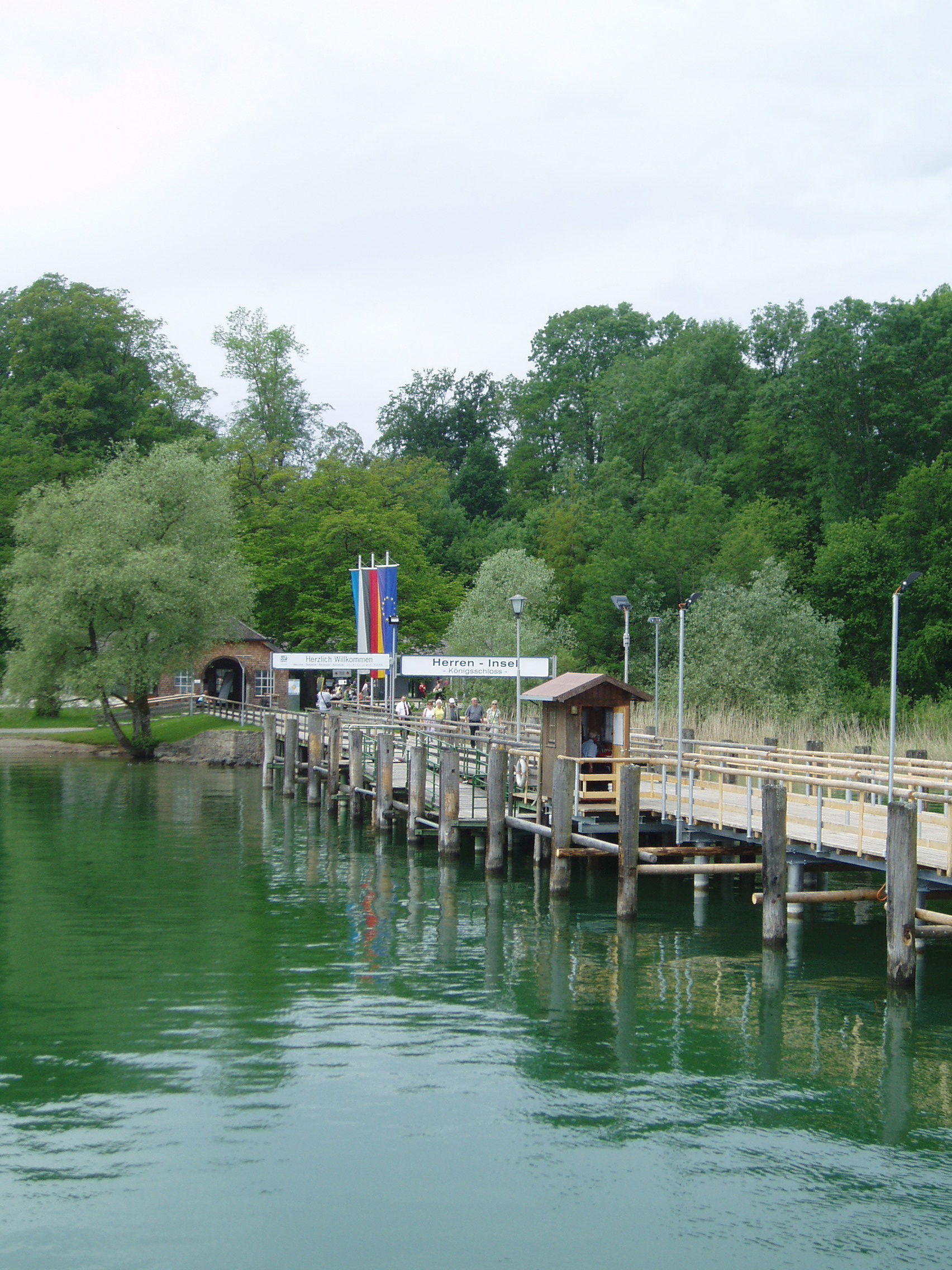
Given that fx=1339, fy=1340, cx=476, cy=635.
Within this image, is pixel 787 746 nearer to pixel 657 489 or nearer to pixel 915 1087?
pixel 915 1087

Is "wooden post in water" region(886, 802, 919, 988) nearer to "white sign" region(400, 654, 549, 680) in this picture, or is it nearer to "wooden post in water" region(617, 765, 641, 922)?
"wooden post in water" region(617, 765, 641, 922)

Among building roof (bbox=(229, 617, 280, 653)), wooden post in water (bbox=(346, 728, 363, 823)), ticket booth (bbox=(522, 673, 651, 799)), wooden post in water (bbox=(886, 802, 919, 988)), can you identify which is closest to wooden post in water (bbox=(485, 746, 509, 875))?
ticket booth (bbox=(522, 673, 651, 799))

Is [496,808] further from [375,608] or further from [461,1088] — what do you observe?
[375,608]

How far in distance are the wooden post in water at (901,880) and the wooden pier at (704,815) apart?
2 centimetres

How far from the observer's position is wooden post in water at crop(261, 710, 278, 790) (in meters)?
42.7

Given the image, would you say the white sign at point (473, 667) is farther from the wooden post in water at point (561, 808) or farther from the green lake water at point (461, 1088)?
the green lake water at point (461, 1088)

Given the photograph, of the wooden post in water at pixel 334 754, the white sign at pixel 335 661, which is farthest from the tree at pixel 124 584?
the wooden post in water at pixel 334 754

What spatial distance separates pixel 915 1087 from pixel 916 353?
168 feet

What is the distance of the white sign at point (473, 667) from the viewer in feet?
97.1

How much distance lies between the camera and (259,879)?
2520 centimetres

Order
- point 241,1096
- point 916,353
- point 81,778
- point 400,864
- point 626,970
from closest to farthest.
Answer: point 241,1096 → point 626,970 → point 400,864 → point 81,778 → point 916,353

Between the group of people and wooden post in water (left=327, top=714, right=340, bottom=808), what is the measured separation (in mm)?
2148

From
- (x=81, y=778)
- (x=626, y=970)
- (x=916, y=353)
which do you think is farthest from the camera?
(x=916, y=353)

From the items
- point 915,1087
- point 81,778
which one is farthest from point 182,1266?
Answer: point 81,778
